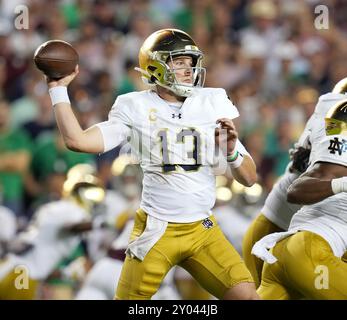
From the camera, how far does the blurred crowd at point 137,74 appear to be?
26.1 feet

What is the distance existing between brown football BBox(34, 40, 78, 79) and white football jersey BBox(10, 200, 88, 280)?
2422 millimetres

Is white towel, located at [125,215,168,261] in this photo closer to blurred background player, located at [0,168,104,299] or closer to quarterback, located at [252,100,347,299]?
quarterback, located at [252,100,347,299]

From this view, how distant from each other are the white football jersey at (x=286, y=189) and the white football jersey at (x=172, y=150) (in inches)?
23.8

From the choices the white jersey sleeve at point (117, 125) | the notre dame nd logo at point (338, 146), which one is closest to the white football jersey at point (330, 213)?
the notre dame nd logo at point (338, 146)

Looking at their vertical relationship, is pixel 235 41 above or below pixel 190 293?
above

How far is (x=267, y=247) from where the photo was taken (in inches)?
177

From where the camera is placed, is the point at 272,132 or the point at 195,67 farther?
the point at 272,132

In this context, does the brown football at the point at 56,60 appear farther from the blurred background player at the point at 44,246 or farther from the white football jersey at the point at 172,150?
the blurred background player at the point at 44,246

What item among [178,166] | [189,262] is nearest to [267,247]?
[189,262]

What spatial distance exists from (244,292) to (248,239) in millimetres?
895

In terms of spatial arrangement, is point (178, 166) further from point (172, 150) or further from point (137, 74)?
point (137, 74)

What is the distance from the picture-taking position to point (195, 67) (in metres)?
4.51

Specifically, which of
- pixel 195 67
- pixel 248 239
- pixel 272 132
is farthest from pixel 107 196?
pixel 195 67
